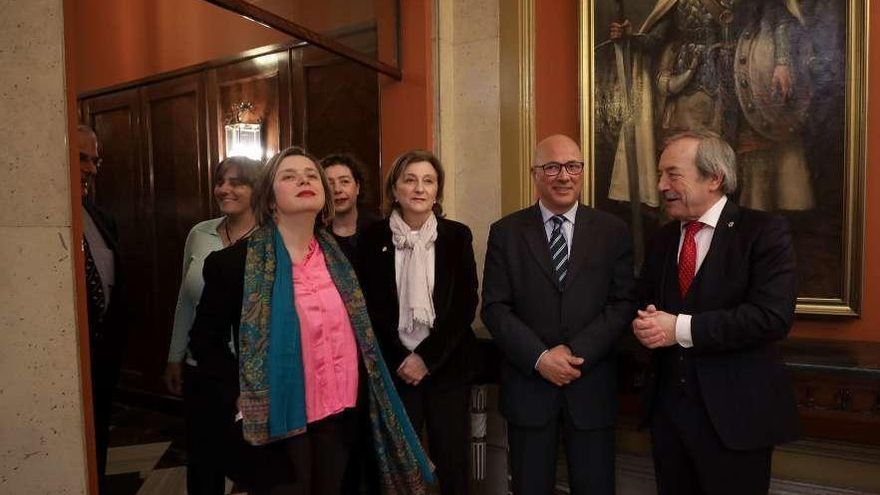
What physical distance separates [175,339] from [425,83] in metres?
1.79

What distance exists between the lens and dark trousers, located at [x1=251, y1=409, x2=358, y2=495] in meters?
2.00

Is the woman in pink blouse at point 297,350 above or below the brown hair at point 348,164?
below

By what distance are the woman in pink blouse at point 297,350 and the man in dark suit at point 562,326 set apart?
0.45 metres

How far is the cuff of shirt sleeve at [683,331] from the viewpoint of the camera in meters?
1.95

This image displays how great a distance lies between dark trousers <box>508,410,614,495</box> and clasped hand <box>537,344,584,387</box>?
0.16 meters

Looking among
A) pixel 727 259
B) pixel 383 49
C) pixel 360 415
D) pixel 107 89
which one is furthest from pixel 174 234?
pixel 727 259

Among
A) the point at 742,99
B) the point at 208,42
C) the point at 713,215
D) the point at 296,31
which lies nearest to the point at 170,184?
the point at 208,42

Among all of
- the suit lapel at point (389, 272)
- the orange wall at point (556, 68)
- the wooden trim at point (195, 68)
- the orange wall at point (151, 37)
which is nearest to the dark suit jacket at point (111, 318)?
the suit lapel at point (389, 272)

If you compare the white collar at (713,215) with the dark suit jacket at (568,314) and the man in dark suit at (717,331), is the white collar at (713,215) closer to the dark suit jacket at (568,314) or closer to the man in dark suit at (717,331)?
the man in dark suit at (717,331)

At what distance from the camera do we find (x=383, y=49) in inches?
140

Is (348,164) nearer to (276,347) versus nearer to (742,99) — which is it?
(276,347)

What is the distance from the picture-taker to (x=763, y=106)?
8.80 feet

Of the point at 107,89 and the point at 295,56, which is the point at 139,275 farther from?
the point at 295,56

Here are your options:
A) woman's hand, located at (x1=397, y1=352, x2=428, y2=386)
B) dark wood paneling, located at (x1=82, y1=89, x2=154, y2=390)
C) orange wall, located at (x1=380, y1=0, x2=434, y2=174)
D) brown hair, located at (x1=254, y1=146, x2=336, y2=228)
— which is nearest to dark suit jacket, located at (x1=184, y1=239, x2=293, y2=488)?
brown hair, located at (x1=254, y1=146, x2=336, y2=228)
